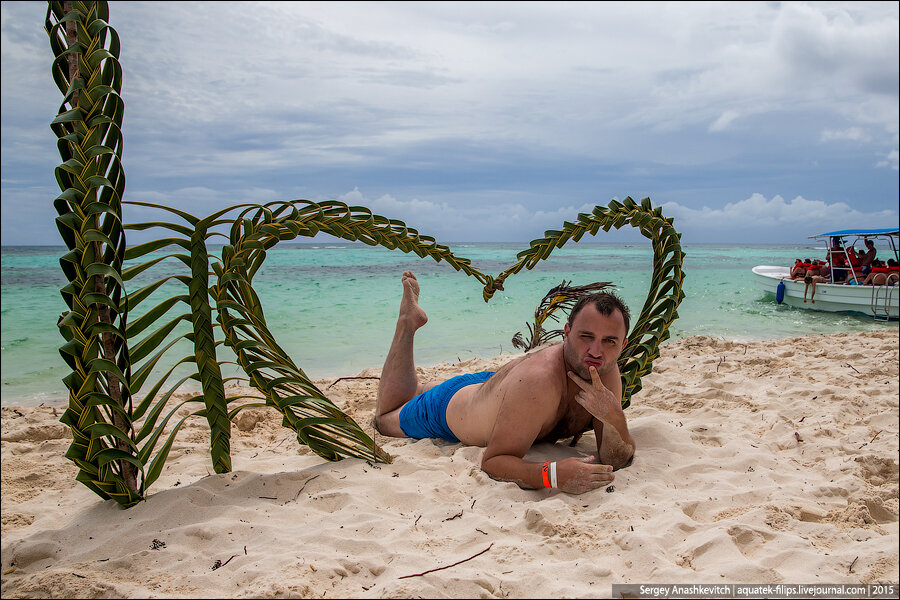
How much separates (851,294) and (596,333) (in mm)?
11767

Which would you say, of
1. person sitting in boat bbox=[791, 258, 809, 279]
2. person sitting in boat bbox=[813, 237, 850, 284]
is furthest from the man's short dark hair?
person sitting in boat bbox=[791, 258, 809, 279]

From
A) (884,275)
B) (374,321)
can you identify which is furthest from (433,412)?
(884,275)

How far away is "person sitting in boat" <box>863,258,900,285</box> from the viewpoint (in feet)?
36.8

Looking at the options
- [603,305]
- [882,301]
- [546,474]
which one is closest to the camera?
[546,474]

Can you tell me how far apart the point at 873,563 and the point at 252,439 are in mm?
3338

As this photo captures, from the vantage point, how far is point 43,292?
1822cm

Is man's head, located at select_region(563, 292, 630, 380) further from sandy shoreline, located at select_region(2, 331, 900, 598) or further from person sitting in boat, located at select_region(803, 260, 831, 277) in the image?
person sitting in boat, located at select_region(803, 260, 831, 277)

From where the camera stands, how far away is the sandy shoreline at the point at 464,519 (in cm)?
191

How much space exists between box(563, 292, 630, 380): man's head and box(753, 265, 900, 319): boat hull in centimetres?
1130

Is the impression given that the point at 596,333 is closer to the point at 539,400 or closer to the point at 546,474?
the point at 539,400

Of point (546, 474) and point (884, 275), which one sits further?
point (884, 275)

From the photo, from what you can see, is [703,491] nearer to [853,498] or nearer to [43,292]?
[853,498]

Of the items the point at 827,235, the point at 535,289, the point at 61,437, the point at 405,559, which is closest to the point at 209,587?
the point at 405,559

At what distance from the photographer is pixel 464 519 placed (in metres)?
2.41
